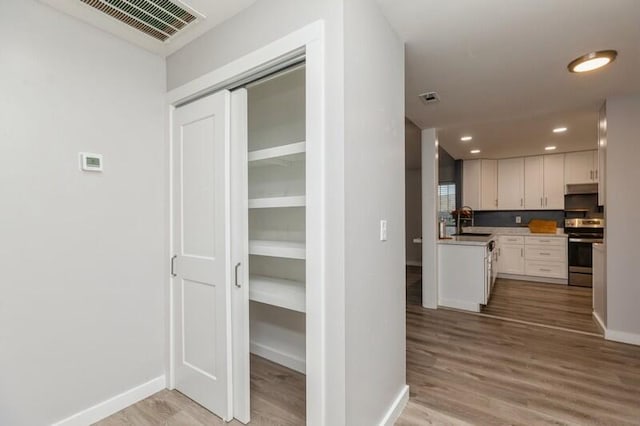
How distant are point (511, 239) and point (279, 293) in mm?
5669

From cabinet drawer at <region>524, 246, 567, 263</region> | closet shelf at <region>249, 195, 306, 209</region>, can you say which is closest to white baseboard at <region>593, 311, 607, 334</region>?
cabinet drawer at <region>524, 246, 567, 263</region>

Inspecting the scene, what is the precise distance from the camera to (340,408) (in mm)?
1446

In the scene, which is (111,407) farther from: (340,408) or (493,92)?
(493,92)

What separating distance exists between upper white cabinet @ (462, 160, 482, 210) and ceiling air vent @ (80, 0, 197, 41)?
19.9ft

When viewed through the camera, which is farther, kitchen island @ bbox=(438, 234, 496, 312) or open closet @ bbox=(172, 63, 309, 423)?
kitchen island @ bbox=(438, 234, 496, 312)

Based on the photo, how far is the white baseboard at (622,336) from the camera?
301 cm

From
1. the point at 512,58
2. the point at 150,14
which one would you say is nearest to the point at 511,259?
the point at 512,58

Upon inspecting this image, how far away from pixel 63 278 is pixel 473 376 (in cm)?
300

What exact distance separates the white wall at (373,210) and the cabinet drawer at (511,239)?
198 inches

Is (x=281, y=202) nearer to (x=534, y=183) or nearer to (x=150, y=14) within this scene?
(x=150, y=14)

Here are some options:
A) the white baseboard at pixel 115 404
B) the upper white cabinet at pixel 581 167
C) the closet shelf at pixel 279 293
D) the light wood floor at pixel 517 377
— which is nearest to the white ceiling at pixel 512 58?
the closet shelf at pixel 279 293

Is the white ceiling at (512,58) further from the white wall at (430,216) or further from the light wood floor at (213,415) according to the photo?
the light wood floor at (213,415)

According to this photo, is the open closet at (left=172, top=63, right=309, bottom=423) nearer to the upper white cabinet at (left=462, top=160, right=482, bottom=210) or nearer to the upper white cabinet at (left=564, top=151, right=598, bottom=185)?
→ the upper white cabinet at (left=462, top=160, right=482, bottom=210)

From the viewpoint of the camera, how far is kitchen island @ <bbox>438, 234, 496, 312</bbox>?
4.02 metres
